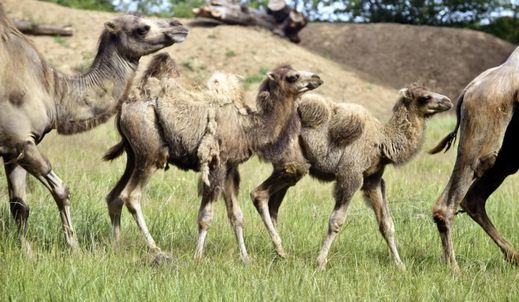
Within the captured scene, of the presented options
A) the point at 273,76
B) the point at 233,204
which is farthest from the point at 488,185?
the point at 233,204

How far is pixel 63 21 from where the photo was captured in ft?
83.1

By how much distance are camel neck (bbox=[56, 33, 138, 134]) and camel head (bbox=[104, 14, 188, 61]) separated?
0.30ft

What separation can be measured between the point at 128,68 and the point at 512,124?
3.73m

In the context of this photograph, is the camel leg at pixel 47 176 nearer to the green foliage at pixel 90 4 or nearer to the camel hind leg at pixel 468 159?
the camel hind leg at pixel 468 159

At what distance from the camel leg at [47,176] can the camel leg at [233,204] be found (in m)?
1.51

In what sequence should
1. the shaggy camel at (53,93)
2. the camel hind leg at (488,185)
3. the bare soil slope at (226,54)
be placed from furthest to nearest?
the bare soil slope at (226,54) < the camel hind leg at (488,185) < the shaggy camel at (53,93)

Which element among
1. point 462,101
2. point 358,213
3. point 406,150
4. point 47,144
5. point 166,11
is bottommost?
point 166,11

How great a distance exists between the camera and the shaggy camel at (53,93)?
7645 millimetres

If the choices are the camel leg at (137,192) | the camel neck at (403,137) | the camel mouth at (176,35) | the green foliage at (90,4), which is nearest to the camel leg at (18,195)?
the camel leg at (137,192)

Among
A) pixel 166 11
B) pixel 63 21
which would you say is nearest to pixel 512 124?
pixel 63 21

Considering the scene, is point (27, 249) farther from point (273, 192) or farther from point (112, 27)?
point (273, 192)

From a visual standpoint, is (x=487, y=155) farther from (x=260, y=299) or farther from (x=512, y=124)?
(x=260, y=299)

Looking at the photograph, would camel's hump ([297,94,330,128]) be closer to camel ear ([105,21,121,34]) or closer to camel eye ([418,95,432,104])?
camel eye ([418,95,432,104])

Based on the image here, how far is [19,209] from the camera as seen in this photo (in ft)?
26.5
